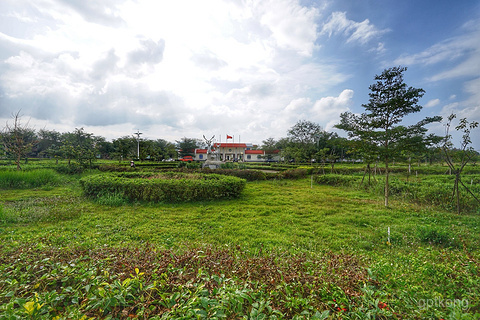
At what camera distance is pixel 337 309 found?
1.63 m

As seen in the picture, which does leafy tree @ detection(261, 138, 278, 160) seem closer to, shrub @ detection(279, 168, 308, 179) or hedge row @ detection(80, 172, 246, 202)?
shrub @ detection(279, 168, 308, 179)

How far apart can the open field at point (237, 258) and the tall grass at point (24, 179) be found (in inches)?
11.2

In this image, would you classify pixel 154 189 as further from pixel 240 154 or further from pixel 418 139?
pixel 240 154

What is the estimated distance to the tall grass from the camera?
893cm

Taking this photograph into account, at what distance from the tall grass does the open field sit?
0.94 ft

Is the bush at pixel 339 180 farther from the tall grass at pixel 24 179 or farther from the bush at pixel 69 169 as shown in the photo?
the bush at pixel 69 169

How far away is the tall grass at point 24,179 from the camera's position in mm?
8930

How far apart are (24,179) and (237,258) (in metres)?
12.2

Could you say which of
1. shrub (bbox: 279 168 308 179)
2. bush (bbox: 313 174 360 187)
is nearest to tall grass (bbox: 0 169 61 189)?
shrub (bbox: 279 168 308 179)

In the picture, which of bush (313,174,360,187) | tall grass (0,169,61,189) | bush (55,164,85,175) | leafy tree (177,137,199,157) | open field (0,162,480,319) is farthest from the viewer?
leafy tree (177,137,199,157)

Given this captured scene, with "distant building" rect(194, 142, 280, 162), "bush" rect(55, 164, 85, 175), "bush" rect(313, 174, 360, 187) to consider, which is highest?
"distant building" rect(194, 142, 280, 162)

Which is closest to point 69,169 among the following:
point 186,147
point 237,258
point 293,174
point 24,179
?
point 24,179

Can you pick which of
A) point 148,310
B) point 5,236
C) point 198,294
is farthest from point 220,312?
point 5,236

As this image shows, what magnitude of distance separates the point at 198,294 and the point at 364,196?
32.0 ft
